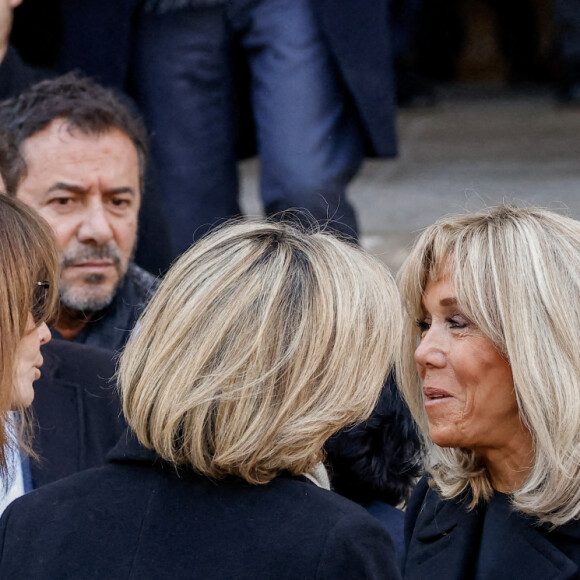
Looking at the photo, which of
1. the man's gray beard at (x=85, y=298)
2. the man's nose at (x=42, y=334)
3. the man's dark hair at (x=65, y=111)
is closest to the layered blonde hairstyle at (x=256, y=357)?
the man's nose at (x=42, y=334)

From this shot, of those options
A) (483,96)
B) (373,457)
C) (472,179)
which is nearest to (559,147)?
(472,179)

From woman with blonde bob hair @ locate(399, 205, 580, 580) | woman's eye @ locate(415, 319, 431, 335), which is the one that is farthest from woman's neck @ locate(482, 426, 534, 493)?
woman's eye @ locate(415, 319, 431, 335)

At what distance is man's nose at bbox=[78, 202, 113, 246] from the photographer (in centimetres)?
332

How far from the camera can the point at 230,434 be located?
1.76m

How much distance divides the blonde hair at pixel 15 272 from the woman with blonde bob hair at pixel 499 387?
739 mm

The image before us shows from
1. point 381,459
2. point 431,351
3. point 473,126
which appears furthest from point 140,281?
point 473,126

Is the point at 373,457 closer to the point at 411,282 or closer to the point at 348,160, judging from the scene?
the point at 411,282

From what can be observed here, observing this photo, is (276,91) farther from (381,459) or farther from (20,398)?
(20,398)

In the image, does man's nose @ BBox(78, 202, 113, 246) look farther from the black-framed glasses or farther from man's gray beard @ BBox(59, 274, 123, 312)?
the black-framed glasses

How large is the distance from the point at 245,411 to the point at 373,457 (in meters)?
0.81

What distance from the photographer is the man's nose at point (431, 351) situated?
87.4 inches

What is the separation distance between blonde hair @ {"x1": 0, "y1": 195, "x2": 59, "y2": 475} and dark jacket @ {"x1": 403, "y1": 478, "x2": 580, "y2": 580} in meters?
0.87

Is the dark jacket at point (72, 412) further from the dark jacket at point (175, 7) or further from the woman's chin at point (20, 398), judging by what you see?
the dark jacket at point (175, 7)

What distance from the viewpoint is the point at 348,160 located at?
3.96m
